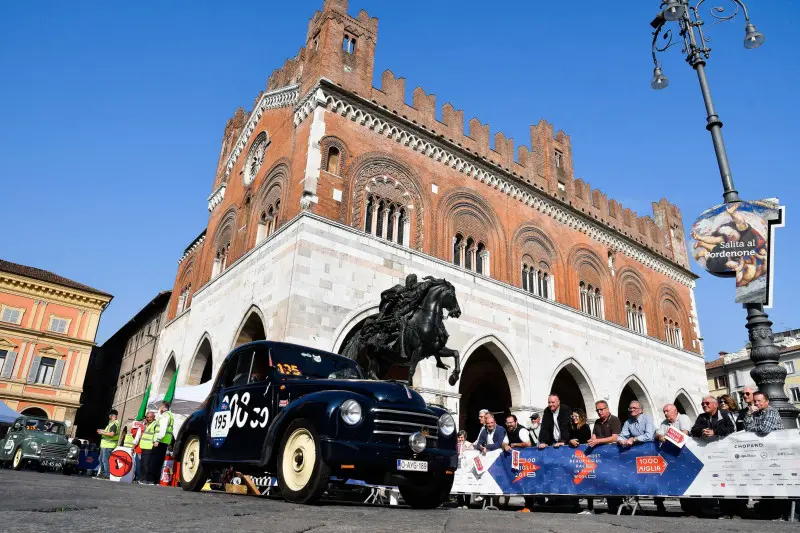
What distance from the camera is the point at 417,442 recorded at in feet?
15.4

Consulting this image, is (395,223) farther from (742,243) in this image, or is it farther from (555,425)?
(742,243)

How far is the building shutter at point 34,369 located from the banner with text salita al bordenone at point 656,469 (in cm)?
2859

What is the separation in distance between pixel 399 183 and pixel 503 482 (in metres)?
9.49

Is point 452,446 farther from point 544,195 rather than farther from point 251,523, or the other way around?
A: point 544,195

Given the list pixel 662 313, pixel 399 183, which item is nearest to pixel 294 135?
pixel 399 183

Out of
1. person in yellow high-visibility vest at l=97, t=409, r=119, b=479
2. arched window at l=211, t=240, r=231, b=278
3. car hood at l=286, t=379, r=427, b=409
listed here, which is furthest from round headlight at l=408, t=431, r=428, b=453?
arched window at l=211, t=240, r=231, b=278

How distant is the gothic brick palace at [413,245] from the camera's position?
43.9ft

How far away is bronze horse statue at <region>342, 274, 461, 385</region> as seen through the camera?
8.00 metres

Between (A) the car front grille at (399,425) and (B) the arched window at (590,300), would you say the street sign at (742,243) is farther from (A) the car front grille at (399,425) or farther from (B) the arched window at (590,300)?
(B) the arched window at (590,300)

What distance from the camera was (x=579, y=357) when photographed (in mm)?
18109

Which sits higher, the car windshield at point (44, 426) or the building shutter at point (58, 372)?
the building shutter at point (58, 372)

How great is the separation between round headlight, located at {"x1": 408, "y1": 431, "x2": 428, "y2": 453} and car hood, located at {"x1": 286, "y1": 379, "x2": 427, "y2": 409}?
0.29m

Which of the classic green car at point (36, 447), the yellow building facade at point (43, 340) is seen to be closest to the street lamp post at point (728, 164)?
the classic green car at point (36, 447)

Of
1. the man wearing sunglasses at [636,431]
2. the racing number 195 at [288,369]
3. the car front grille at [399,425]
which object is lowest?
the car front grille at [399,425]
